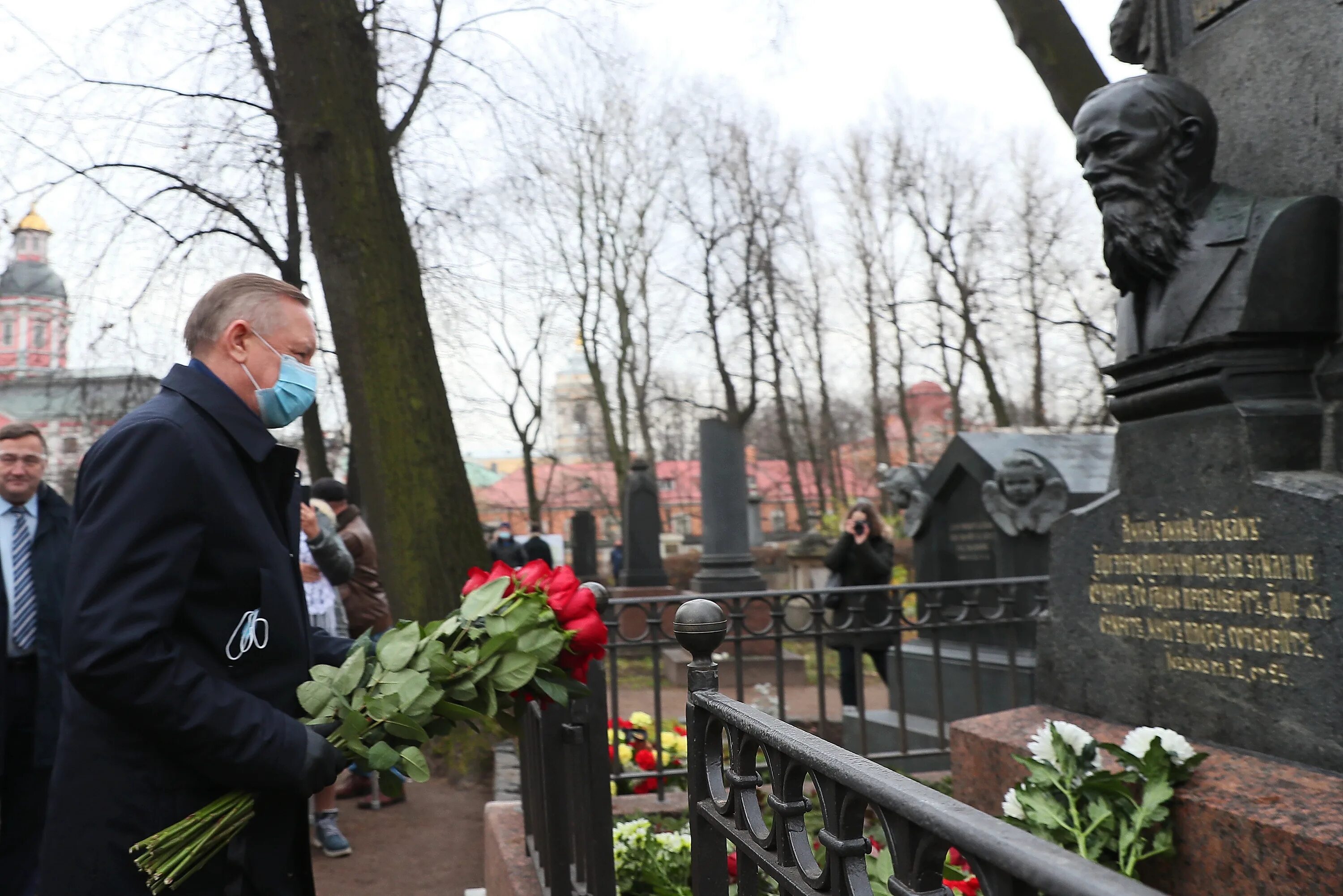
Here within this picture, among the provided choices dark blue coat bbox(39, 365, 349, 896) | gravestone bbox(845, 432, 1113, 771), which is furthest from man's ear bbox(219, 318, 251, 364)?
gravestone bbox(845, 432, 1113, 771)

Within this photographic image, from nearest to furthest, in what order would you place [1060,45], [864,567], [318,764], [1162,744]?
[318,764] → [1162,744] → [1060,45] → [864,567]

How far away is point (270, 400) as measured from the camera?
227 cm

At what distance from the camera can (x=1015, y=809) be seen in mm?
3188

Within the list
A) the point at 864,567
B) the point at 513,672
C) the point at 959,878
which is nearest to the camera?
the point at 513,672

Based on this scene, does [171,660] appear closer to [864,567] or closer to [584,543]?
[864,567]

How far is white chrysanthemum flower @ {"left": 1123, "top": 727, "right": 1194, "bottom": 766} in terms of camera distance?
303 cm

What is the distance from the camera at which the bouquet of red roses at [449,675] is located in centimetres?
212

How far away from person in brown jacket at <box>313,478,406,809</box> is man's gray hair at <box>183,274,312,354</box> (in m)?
4.23

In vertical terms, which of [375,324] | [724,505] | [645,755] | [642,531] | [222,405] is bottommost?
[645,755]

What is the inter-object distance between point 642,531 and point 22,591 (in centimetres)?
1606

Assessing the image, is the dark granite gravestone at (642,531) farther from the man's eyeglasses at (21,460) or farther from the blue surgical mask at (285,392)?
the blue surgical mask at (285,392)

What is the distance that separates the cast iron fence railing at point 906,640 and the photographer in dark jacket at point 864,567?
72mm

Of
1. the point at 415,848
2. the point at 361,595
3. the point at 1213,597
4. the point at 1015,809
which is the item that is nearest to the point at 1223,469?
the point at 1213,597

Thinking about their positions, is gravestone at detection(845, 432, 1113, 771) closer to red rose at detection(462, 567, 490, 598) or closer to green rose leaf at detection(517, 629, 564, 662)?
red rose at detection(462, 567, 490, 598)
